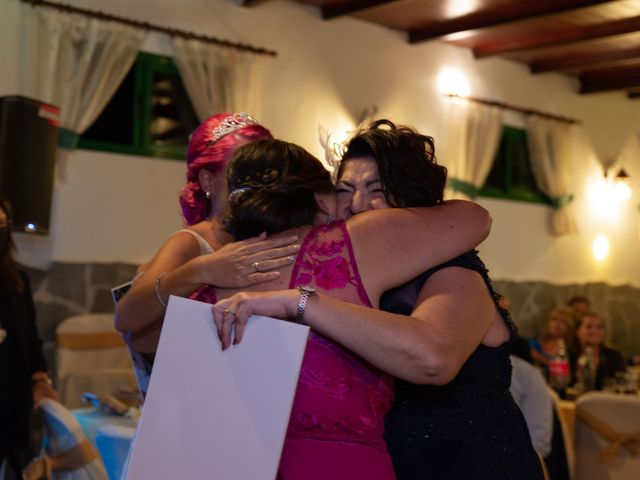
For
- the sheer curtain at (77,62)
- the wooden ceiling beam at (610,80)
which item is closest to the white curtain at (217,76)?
the sheer curtain at (77,62)

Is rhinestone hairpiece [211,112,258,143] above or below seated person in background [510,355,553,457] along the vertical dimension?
above

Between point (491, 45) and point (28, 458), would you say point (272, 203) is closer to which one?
point (28, 458)

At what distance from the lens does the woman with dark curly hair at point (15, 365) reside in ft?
11.7

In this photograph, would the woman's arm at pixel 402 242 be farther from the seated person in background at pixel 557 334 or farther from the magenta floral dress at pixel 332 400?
the seated person in background at pixel 557 334

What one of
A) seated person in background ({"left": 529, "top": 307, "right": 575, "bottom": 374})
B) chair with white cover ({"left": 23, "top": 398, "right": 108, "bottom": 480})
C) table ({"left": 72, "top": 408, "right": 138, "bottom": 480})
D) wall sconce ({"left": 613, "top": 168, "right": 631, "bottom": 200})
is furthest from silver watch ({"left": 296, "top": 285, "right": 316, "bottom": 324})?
wall sconce ({"left": 613, "top": 168, "right": 631, "bottom": 200})

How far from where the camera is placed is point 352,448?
4.69ft

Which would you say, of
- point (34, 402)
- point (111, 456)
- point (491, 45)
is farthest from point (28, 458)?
point (491, 45)

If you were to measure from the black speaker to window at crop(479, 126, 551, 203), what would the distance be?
4558 mm

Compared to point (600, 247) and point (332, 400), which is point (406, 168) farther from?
point (600, 247)

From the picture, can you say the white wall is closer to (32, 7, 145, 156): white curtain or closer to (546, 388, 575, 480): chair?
(32, 7, 145, 156): white curtain

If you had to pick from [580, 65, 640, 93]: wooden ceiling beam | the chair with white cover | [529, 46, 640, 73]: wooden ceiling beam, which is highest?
[529, 46, 640, 73]: wooden ceiling beam

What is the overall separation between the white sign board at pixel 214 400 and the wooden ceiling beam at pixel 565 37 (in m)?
6.39

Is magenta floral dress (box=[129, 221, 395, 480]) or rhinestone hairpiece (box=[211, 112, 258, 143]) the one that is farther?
rhinestone hairpiece (box=[211, 112, 258, 143])

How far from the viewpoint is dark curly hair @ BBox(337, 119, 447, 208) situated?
5.42 feet
